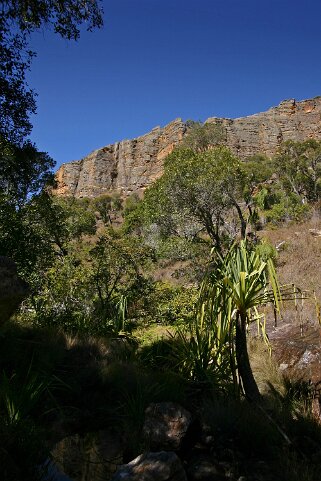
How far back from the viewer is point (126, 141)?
267 feet

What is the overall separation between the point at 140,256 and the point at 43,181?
274 inches

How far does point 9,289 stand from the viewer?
325cm

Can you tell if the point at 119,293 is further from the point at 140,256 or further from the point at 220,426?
the point at 220,426

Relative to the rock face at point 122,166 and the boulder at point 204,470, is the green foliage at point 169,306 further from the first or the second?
the rock face at point 122,166

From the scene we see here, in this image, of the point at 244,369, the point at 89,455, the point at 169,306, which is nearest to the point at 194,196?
the point at 169,306

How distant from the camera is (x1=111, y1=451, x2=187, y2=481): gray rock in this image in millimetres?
2461

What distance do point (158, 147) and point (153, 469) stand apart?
78021 millimetres

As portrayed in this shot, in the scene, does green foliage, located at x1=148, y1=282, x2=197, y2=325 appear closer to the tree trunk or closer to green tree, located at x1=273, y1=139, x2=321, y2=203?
the tree trunk

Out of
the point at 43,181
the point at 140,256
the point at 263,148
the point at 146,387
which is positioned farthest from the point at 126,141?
the point at 146,387

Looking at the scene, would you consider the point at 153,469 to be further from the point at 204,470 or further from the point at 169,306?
the point at 169,306

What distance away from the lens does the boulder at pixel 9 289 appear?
10.6 ft

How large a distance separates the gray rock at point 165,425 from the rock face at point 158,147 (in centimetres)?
6764

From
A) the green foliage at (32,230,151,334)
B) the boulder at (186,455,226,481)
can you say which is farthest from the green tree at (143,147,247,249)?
the boulder at (186,455,226,481)

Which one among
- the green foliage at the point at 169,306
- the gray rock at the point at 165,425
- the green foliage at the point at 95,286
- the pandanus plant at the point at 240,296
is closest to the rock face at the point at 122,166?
the green foliage at the point at 169,306
